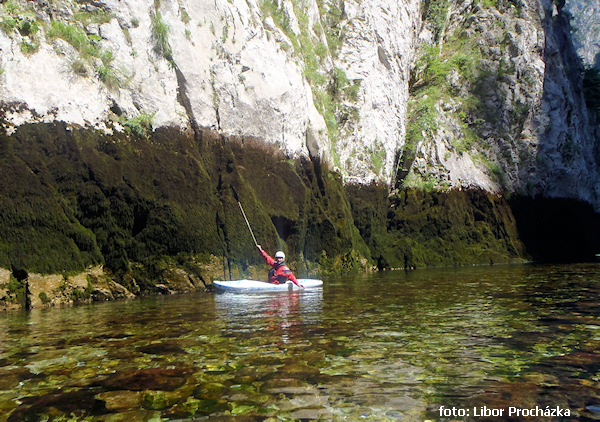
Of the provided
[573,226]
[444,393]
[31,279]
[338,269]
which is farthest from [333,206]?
[573,226]

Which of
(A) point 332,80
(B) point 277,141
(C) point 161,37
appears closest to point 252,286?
(B) point 277,141

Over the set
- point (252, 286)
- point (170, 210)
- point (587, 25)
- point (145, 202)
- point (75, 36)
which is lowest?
point (252, 286)

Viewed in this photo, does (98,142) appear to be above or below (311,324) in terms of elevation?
above

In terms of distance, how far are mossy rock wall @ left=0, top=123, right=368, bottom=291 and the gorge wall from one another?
4cm

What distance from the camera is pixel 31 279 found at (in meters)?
8.88

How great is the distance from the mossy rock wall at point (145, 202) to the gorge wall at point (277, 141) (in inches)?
1.6

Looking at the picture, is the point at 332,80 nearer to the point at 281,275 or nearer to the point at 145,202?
the point at 281,275

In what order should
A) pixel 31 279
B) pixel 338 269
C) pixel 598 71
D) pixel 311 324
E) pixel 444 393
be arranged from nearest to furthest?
pixel 444 393
pixel 311 324
pixel 31 279
pixel 338 269
pixel 598 71

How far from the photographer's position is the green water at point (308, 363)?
2.95 m

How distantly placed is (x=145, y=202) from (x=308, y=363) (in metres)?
8.24

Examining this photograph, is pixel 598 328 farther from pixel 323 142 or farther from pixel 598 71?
pixel 598 71

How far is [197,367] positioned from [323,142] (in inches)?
561

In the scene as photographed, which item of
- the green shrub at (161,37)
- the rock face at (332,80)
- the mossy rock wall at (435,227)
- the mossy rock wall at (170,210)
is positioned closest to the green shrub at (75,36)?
the rock face at (332,80)

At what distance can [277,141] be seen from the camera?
1495cm
